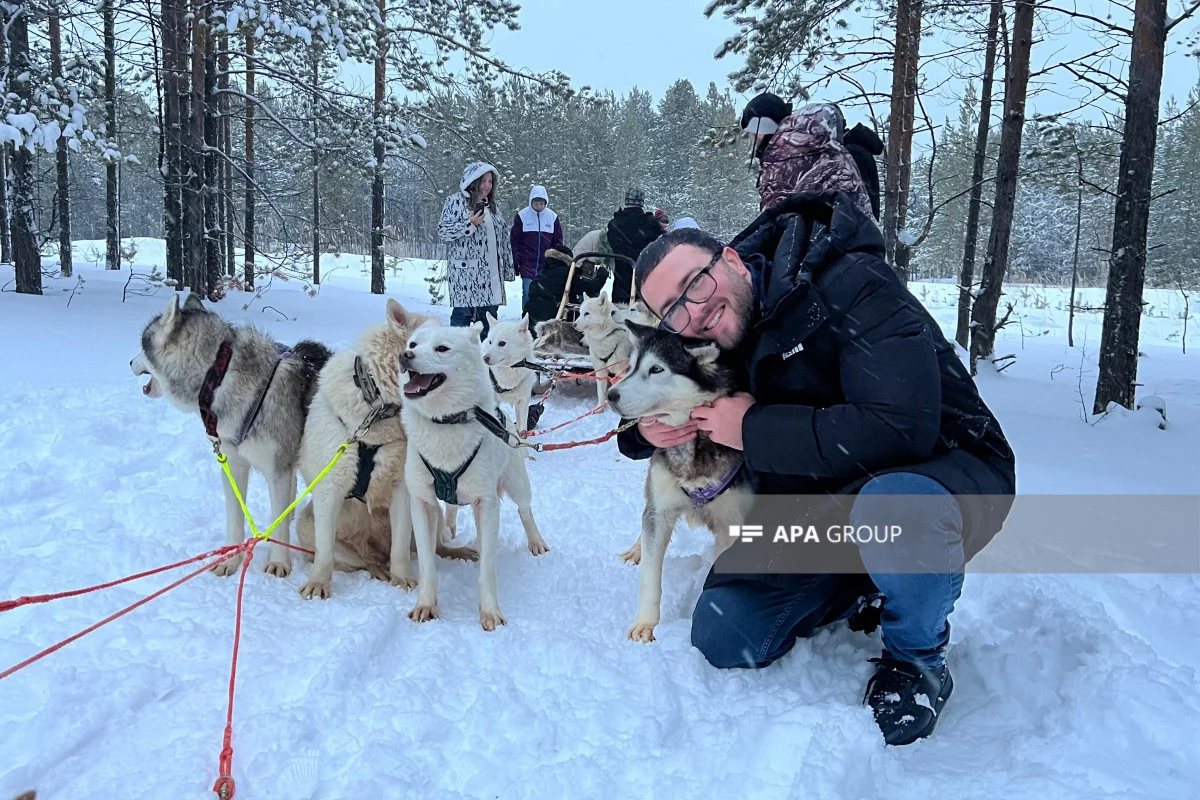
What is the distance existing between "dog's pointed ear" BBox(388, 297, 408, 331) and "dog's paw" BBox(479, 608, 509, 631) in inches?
51.6

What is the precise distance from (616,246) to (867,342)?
5697mm

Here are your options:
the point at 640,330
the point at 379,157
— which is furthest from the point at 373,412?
the point at 379,157

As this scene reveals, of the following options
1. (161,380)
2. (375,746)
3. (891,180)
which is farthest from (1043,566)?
(891,180)

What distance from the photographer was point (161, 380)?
2.99m

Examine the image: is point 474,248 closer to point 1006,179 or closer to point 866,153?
point 866,153

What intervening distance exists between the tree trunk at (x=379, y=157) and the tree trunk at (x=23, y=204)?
378 cm

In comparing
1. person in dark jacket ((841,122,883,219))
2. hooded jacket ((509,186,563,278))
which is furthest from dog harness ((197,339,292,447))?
hooded jacket ((509,186,563,278))

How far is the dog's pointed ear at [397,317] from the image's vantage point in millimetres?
3115

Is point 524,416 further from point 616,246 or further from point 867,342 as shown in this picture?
point 867,342

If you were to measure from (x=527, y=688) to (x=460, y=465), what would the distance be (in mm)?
922

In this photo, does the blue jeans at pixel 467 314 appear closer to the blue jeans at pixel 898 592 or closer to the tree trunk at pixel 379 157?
the tree trunk at pixel 379 157

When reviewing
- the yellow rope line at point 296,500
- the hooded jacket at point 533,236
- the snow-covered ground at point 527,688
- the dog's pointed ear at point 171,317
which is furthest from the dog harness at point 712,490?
the hooded jacket at point 533,236

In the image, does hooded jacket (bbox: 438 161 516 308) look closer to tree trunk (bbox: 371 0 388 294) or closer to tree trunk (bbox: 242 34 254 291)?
tree trunk (bbox: 371 0 388 294)

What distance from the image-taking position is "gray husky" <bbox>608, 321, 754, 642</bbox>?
7.03 ft
